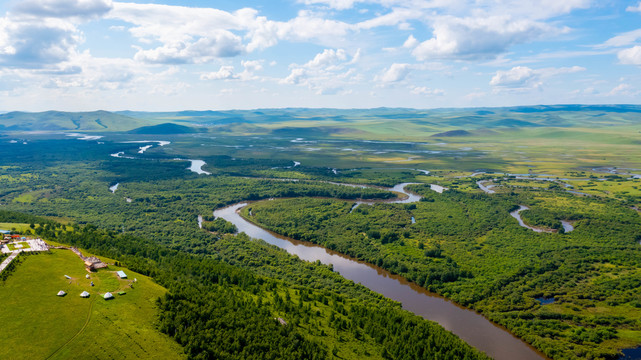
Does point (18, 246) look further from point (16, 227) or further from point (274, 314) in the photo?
point (274, 314)

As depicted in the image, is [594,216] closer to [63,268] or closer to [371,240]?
[371,240]

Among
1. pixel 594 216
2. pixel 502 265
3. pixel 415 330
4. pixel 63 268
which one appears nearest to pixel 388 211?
pixel 502 265

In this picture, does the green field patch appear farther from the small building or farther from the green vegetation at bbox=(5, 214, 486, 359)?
the small building

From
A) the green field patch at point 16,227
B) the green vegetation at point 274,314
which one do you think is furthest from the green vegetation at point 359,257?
the green field patch at point 16,227

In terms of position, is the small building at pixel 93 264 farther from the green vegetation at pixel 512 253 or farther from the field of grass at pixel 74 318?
the green vegetation at pixel 512 253

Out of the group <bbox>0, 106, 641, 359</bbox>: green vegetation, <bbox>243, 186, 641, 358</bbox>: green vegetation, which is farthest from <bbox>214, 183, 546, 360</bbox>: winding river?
<bbox>0, 106, 641, 359</bbox>: green vegetation

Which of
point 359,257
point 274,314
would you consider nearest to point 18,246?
point 274,314

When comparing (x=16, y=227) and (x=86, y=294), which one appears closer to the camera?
(x=86, y=294)
